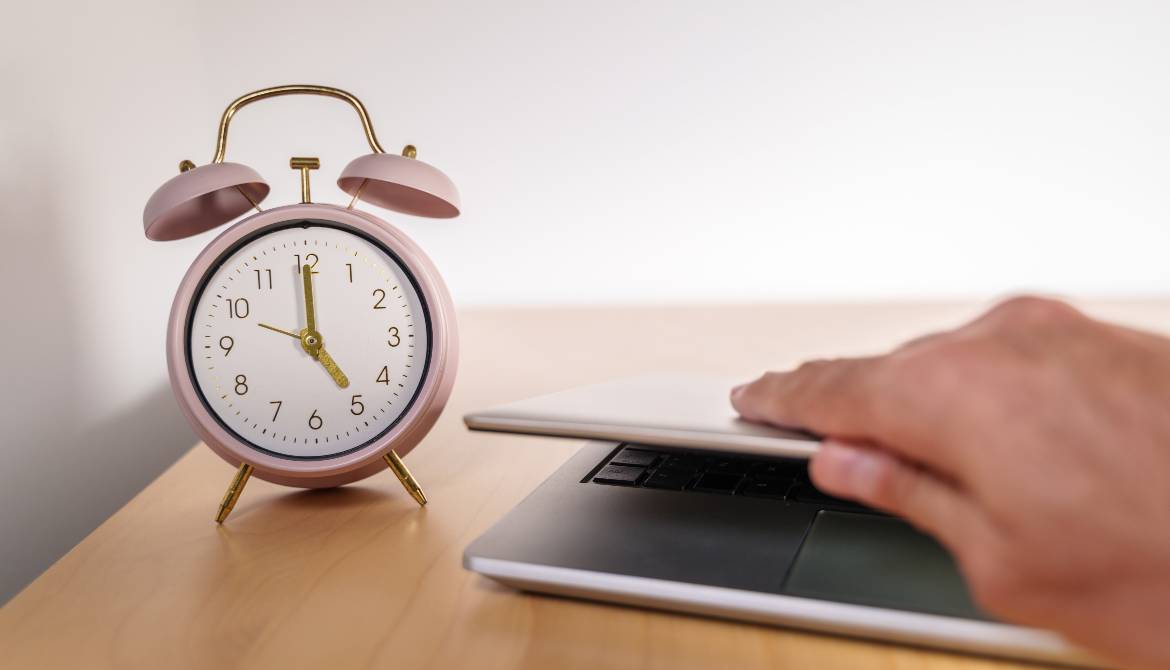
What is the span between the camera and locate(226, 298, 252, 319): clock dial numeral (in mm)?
639

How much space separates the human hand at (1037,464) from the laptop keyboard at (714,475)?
152mm

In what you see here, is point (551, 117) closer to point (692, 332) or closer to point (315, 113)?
point (315, 113)

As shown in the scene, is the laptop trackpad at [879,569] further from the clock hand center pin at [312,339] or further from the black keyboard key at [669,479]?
the clock hand center pin at [312,339]

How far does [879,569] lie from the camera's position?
0.44m

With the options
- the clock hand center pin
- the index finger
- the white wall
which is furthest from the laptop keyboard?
the white wall

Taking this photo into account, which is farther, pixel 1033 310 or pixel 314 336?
pixel 314 336

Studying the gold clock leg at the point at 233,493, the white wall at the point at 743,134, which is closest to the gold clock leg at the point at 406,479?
the gold clock leg at the point at 233,493

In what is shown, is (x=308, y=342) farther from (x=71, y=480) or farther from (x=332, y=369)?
(x=71, y=480)

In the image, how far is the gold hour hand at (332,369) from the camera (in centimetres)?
64

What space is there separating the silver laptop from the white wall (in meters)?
1.47

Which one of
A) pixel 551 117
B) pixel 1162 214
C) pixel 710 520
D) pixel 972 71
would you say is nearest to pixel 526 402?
pixel 710 520

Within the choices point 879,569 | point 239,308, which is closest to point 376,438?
point 239,308

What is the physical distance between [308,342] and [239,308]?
2.3 inches

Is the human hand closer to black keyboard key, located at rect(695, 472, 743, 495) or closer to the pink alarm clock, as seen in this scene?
black keyboard key, located at rect(695, 472, 743, 495)
